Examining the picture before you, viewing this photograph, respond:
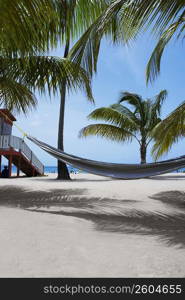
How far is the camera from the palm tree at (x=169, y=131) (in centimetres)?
414

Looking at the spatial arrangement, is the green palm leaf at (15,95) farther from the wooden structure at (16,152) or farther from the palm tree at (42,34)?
the wooden structure at (16,152)

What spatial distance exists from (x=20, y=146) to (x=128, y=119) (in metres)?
4.51

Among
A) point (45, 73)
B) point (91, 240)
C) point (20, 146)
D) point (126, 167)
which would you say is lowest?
point (91, 240)

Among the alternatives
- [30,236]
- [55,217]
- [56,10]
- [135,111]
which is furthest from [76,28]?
[135,111]

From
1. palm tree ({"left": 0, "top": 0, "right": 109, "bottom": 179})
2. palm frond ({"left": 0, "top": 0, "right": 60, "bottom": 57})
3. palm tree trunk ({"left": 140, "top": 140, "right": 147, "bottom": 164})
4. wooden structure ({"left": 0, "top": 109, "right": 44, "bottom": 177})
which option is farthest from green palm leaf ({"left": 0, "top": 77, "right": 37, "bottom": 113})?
palm tree trunk ({"left": 140, "top": 140, "right": 147, "bottom": 164})

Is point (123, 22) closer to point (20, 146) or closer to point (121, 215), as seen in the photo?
point (121, 215)

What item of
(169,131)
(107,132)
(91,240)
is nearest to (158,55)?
(169,131)

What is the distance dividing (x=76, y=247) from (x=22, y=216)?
1243 millimetres

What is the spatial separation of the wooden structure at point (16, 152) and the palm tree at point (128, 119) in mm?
2501

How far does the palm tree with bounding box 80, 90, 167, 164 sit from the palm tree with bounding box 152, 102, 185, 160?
491 cm

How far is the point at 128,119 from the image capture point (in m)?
10.8

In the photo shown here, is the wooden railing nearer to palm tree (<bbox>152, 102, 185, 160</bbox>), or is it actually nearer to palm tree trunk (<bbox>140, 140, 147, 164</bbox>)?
palm tree trunk (<bbox>140, 140, 147, 164</bbox>)

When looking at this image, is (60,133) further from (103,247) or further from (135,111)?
(103,247)

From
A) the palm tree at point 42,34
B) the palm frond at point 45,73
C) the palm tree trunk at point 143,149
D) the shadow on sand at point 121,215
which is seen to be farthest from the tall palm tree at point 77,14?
the palm tree trunk at point 143,149
